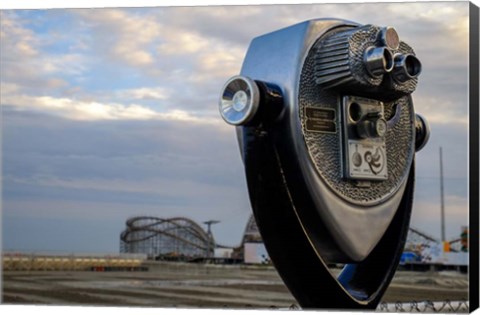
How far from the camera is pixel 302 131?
12.5 ft

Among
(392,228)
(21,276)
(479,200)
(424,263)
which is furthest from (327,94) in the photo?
(424,263)

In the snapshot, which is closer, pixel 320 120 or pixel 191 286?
pixel 320 120

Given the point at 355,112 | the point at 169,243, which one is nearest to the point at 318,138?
the point at 355,112

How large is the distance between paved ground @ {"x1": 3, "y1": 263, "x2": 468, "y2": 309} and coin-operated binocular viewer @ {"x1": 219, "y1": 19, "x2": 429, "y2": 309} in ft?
11.2

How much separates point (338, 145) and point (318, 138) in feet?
0.50

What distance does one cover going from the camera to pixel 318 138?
392cm

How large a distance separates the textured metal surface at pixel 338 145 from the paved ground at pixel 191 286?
3319mm

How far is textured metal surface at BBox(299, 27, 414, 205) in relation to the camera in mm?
3887

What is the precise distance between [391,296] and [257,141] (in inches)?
230

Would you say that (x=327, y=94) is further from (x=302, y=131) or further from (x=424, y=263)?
(x=424, y=263)

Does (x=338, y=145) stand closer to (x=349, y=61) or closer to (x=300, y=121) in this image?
(x=300, y=121)

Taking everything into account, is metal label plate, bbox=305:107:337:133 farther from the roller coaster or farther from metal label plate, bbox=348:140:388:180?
the roller coaster

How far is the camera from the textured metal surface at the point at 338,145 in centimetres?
389

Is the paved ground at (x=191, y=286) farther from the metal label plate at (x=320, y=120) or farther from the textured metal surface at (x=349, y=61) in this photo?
the textured metal surface at (x=349, y=61)
